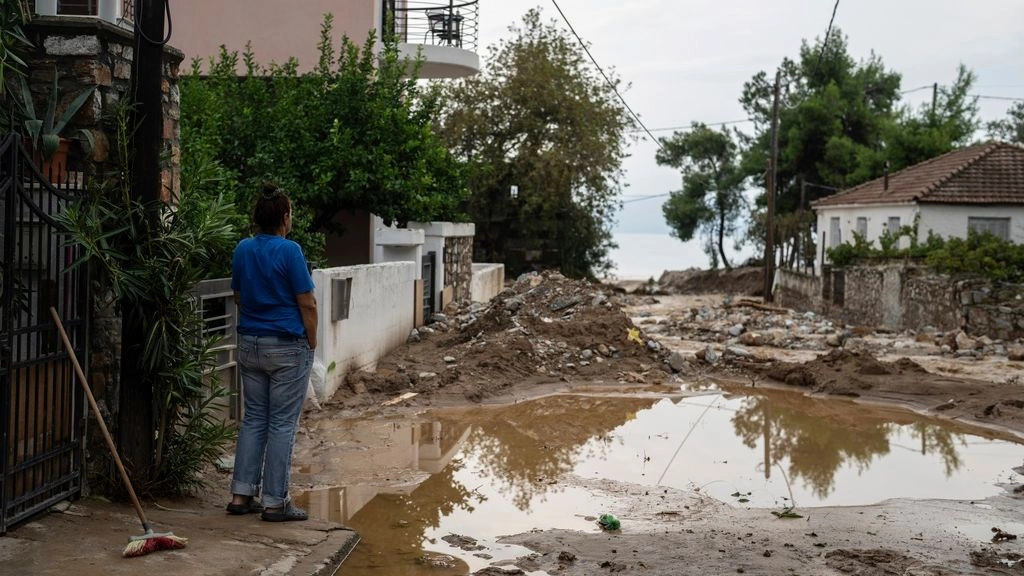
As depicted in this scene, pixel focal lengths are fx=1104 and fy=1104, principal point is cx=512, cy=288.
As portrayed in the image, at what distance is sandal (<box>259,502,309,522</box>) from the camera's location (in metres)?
7.09

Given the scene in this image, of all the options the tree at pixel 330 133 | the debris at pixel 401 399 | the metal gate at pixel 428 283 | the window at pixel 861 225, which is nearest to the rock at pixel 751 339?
the metal gate at pixel 428 283

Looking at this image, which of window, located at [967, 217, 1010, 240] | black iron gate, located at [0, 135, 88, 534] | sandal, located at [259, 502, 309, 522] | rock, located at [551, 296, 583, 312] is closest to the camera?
black iron gate, located at [0, 135, 88, 534]

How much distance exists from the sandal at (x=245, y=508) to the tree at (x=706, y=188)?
52.4 meters

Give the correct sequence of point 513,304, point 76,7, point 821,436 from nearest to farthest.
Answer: point 821,436 < point 76,7 < point 513,304

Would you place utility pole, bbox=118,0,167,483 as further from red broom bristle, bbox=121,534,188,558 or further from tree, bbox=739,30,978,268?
tree, bbox=739,30,978,268

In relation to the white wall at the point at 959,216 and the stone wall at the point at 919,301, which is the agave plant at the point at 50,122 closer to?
the stone wall at the point at 919,301

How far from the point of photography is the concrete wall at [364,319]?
13273 millimetres

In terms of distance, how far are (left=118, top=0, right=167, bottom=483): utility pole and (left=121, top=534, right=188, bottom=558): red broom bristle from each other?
4.15ft

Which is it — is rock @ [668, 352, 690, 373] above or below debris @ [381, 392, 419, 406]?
above

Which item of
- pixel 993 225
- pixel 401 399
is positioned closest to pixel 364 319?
pixel 401 399

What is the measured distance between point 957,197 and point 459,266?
1802 cm

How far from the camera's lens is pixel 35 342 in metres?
6.68

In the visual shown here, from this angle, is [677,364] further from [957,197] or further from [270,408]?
[957,197]

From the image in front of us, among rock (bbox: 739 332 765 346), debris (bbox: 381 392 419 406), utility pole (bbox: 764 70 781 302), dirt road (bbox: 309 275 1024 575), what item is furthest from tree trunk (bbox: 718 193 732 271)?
debris (bbox: 381 392 419 406)
